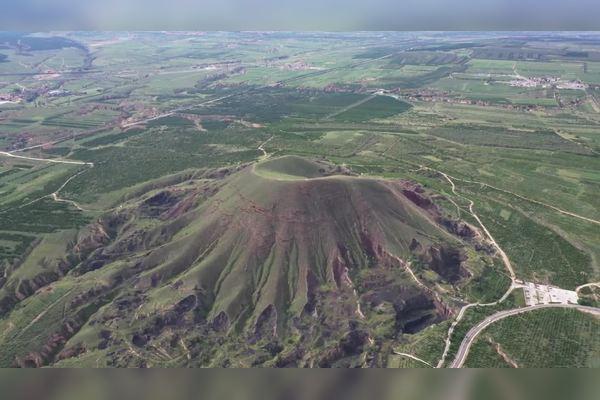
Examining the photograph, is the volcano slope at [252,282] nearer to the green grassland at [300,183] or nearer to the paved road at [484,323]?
the green grassland at [300,183]

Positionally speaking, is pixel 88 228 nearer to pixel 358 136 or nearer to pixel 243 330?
pixel 243 330

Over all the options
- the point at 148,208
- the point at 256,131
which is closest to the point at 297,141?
the point at 256,131

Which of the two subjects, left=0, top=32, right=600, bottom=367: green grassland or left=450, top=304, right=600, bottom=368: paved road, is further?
left=0, top=32, right=600, bottom=367: green grassland

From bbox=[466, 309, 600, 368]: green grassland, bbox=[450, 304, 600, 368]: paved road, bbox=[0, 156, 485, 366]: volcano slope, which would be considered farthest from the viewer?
bbox=[0, 156, 485, 366]: volcano slope

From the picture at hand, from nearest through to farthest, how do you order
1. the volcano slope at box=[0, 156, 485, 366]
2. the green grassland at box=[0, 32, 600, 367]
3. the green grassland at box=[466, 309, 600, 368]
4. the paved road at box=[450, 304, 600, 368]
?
1. the green grassland at box=[466, 309, 600, 368]
2. the paved road at box=[450, 304, 600, 368]
3. the volcano slope at box=[0, 156, 485, 366]
4. the green grassland at box=[0, 32, 600, 367]

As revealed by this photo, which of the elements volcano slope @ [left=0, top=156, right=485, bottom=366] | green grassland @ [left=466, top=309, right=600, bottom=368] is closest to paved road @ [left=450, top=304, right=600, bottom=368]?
green grassland @ [left=466, top=309, right=600, bottom=368]

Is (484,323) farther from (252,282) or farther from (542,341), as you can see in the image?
(252,282)

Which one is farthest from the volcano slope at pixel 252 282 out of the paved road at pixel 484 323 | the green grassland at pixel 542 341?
the green grassland at pixel 542 341

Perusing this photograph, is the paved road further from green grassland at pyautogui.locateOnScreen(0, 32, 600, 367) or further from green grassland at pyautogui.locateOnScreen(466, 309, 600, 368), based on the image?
green grassland at pyautogui.locateOnScreen(0, 32, 600, 367)
